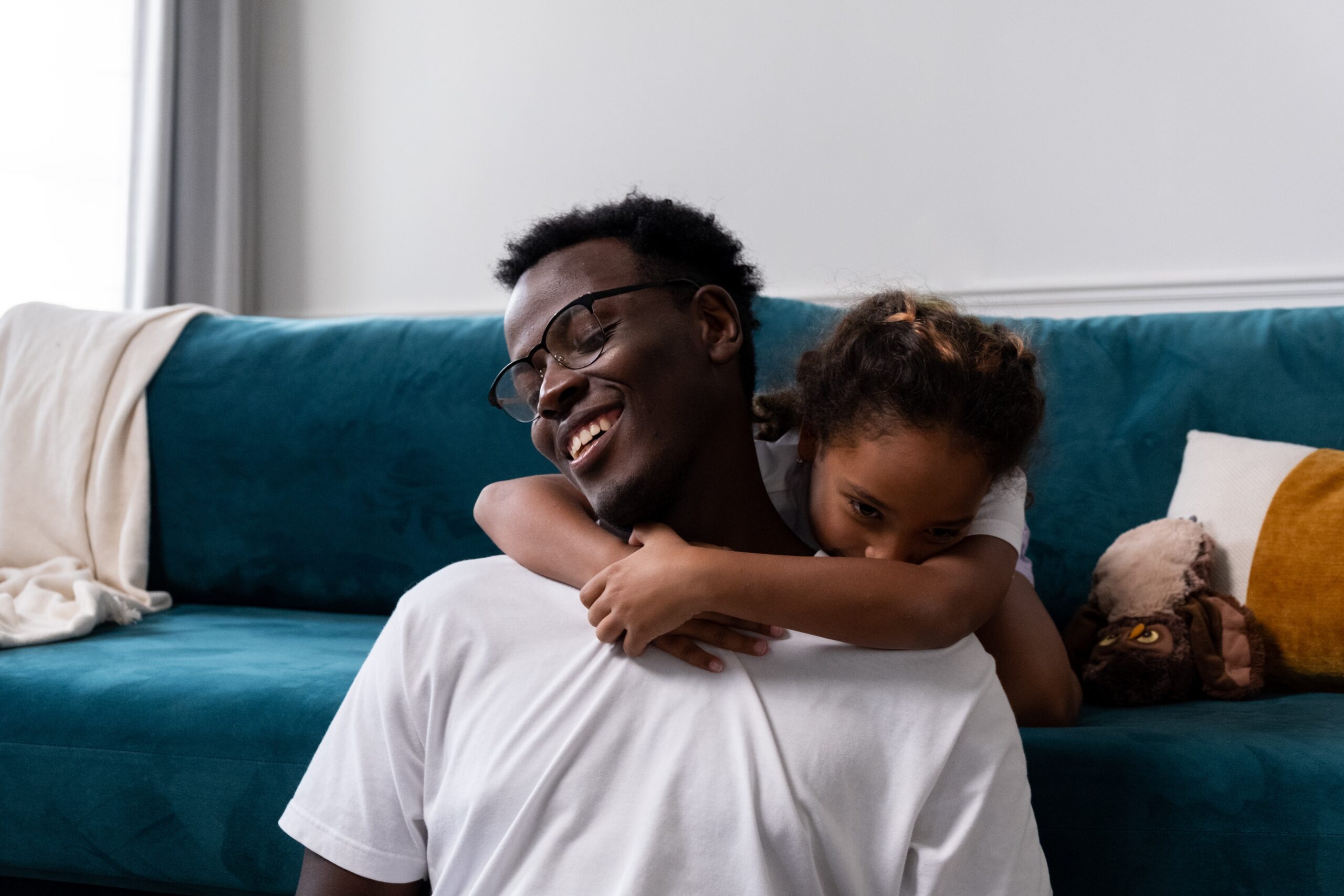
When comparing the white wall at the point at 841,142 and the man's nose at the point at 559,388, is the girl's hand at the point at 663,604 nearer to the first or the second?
the man's nose at the point at 559,388

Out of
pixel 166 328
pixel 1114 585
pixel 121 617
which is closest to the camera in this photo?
pixel 1114 585

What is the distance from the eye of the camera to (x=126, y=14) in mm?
3055

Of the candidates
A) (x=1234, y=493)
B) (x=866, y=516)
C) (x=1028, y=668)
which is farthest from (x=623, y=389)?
(x=1234, y=493)

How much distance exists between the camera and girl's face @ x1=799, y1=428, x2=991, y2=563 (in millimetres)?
947

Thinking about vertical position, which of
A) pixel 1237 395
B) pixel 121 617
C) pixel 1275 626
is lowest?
pixel 121 617

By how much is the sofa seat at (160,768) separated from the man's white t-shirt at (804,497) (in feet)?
2.05

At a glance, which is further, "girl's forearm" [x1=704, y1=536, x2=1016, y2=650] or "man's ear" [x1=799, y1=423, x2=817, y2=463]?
"man's ear" [x1=799, y1=423, x2=817, y2=463]

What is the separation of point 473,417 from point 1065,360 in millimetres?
1060

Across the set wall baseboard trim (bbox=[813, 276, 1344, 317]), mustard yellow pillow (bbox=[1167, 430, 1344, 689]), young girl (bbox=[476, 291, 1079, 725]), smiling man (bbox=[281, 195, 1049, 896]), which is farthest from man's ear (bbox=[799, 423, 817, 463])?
wall baseboard trim (bbox=[813, 276, 1344, 317])

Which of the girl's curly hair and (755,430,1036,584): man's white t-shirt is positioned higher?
the girl's curly hair

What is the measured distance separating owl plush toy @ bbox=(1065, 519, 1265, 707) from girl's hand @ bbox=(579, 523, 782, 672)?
81 centimetres

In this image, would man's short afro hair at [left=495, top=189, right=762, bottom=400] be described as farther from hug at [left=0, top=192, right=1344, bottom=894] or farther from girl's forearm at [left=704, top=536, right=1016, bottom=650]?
girl's forearm at [left=704, top=536, right=1016, bottom=650]

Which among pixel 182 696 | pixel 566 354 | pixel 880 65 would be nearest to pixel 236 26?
pixel 880 65

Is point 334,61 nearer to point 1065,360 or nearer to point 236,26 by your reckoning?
point 236,26
